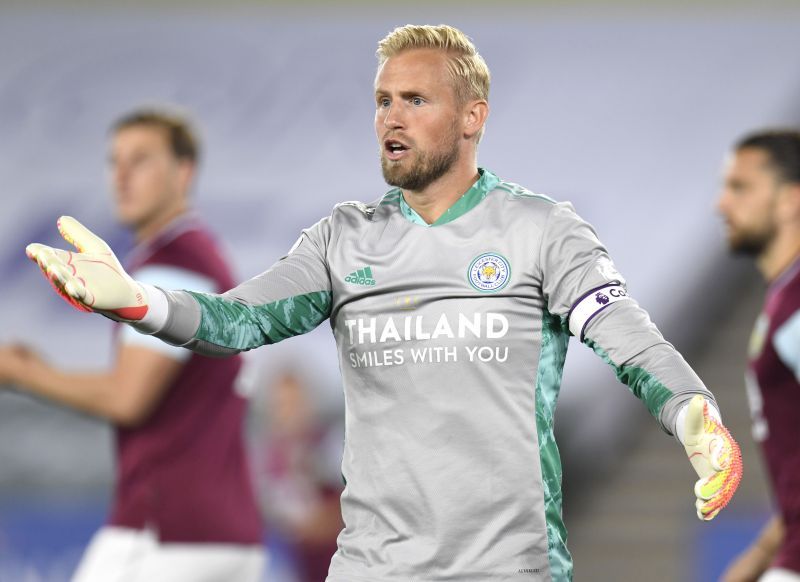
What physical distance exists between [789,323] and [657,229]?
5.37m

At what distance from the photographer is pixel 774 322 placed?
468 cm

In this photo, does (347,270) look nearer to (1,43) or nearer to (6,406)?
(6,406)

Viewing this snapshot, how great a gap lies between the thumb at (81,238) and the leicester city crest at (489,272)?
76cm

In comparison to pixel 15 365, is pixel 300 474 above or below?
Answer: below

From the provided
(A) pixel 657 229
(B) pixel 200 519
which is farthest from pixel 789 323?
(A) pixel 657 229

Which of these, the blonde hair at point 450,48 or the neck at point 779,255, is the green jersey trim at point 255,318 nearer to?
the blonde hair at point 450,48

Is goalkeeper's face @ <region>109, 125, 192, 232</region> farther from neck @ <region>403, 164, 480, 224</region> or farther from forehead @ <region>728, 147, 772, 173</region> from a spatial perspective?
forehead @ <region>728, 147, 772, 173</region>

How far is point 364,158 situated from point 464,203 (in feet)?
24.7

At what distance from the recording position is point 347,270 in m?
2.91

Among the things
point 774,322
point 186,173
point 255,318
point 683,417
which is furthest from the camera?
point 186,173

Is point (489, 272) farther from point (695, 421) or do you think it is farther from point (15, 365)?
point (15, 365)

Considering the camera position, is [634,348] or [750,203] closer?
[634,348]

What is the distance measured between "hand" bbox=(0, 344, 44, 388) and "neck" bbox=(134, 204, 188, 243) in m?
0.66

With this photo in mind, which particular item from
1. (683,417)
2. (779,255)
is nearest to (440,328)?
(683,417)
